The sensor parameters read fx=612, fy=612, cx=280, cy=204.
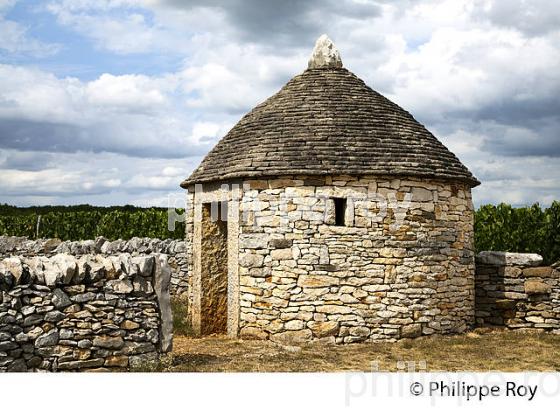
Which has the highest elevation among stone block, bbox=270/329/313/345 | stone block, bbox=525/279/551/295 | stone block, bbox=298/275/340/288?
stone block, bbox=298/275/340/288

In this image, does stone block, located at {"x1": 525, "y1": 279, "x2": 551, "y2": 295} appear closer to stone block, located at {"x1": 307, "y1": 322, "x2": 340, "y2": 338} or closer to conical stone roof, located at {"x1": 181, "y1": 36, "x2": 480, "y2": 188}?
conical stone roof, located at {"x1": 181, "y1": 36, "x2": 480, "y2": 188}

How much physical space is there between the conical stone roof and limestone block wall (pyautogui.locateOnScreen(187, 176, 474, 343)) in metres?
0.25

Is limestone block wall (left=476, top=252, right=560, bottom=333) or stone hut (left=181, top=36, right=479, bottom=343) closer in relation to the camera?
stone hut (left=181, top=36, right=479, bottom=343)

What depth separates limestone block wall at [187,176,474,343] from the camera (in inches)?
409

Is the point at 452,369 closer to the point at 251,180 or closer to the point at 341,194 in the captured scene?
the point at 341,194

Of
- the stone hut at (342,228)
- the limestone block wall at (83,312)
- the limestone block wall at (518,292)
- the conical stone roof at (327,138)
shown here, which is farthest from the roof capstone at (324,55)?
the limestone block wall at (83,312)

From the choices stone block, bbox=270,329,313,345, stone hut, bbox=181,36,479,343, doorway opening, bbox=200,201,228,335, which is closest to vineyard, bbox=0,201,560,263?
stone hut, bbox=181,36,479,343

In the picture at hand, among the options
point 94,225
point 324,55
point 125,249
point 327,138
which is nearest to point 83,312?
point 327,138

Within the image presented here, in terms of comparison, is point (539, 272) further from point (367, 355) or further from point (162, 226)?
point (162, 226)

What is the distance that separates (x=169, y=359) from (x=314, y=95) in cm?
613

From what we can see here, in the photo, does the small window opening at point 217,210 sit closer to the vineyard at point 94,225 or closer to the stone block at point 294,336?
the stone block at point 294,336

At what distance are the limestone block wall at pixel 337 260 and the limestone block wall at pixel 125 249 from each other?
588cm
